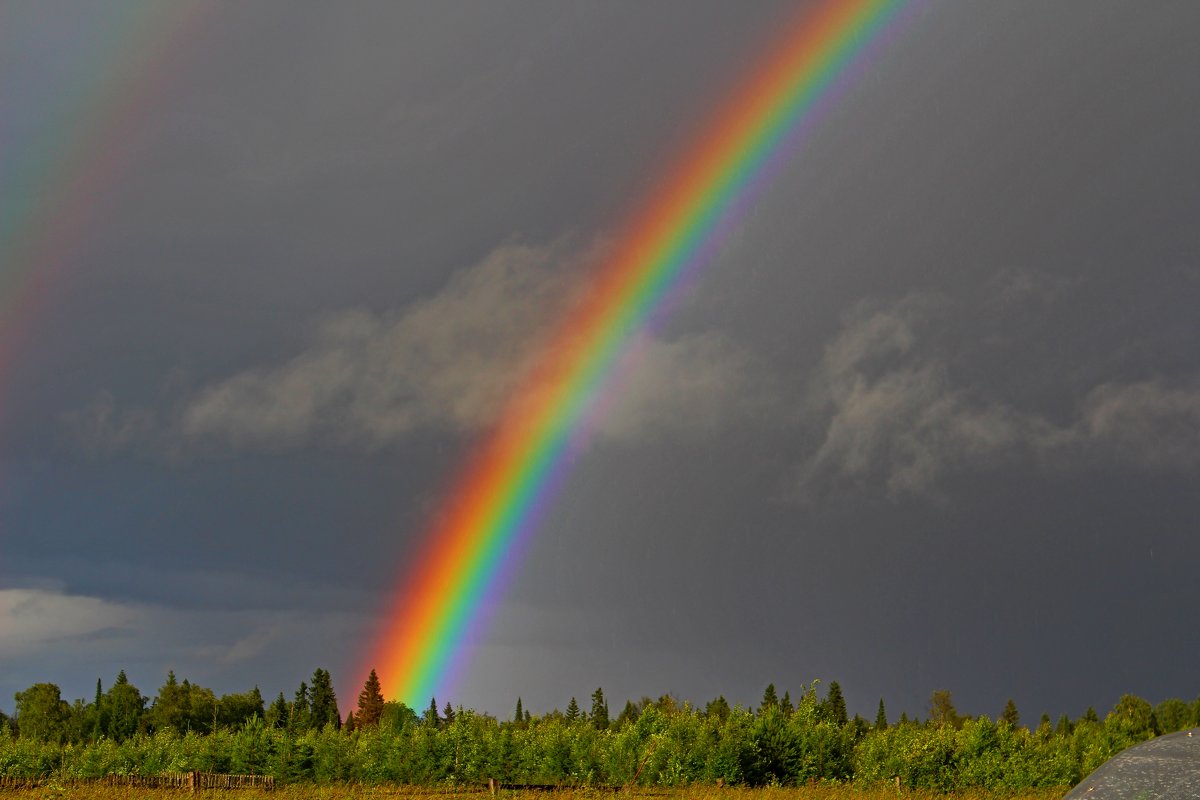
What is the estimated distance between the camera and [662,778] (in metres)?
48.5

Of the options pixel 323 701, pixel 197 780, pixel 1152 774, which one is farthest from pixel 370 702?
pixel 1152 774

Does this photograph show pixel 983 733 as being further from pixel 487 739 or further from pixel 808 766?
pixel 487 739

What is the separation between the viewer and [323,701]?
125688mm

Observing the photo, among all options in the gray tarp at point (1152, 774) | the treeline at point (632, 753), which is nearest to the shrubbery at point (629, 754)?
the treeline at point (632, 753)

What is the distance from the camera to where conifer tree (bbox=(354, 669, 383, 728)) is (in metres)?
135

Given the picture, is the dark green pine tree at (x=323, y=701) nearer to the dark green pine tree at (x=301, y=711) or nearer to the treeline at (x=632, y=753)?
the dark green pine tree at (x=301, y=711)

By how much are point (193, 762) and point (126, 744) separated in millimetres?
4230

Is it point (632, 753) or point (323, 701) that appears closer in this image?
point (632, 753)

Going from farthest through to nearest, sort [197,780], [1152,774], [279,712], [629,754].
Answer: [279,712]
[629,754]
[197,780]
[1152,774]

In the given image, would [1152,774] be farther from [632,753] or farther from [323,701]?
[323,701]

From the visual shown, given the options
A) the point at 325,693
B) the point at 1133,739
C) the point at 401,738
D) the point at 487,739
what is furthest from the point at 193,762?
the point at 325,693

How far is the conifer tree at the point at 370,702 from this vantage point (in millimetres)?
135000

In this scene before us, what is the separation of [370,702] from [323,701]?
11.4 m

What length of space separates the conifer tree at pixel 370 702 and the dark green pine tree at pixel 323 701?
807 cm
